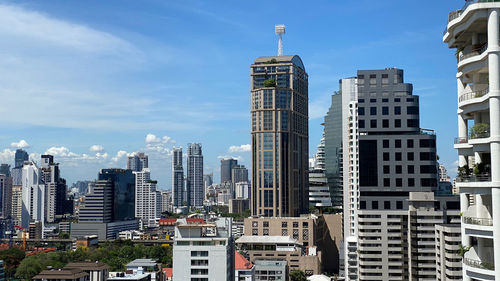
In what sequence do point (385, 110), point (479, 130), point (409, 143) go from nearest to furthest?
point (479, 130) → point (409, 143) → point (385, 110)

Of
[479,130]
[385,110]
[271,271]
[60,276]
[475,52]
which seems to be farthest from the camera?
[271,271]

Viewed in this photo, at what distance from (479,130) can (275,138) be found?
485 ft

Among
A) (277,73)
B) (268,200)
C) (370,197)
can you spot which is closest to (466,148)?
(370,197)

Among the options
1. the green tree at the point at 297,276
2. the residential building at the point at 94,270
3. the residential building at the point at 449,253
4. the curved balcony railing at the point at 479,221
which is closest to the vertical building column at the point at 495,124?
the curved balcony railing at the point at 479,221

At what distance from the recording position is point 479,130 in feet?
63.3

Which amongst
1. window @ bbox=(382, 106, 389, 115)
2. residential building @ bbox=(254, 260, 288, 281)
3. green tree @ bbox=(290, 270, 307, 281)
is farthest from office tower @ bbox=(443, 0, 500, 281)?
green tree @ bbox=(290, 270, 307, 281)

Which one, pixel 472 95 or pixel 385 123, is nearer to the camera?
pixel 472 95

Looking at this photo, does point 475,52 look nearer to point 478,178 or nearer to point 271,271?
point 478,178

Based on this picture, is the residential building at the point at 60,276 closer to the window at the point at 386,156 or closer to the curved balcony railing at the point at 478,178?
the window at the point at 386,156

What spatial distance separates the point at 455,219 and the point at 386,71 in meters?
25.2

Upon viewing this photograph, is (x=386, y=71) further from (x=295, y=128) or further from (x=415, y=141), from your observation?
(x=295, y=128)

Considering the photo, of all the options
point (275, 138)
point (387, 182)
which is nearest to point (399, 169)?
point (387, 182)

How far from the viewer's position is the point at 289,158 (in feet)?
552

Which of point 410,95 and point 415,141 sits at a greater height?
point 410,95
